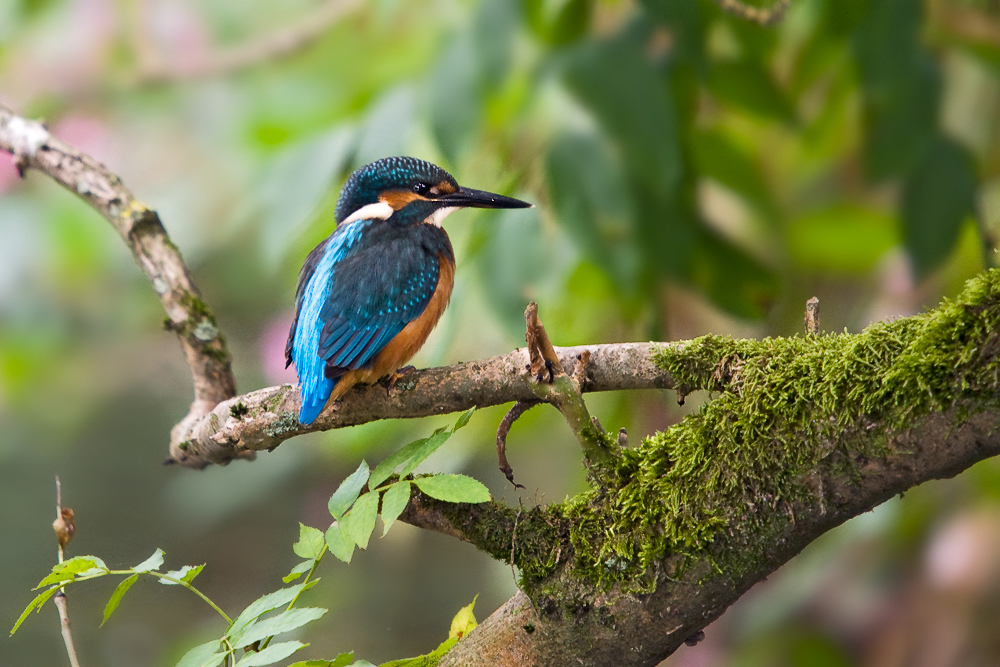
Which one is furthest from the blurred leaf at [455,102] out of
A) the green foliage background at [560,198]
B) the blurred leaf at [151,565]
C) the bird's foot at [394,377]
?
the blurred leaf at [151,565]

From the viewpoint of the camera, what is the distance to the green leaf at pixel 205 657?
2.73 feet

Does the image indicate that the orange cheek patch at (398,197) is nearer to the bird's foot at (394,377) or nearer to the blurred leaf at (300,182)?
the blurred leaf at (300,182)

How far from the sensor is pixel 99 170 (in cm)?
135

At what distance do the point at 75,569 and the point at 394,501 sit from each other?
323 millimetres

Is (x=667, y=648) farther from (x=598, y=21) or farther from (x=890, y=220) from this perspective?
(x=890, y=220)

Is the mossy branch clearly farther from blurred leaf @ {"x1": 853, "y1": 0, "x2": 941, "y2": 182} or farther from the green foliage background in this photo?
blurred leaf @ {"x1": 853, "y1": 0, "x2": 941, "y2": 182}

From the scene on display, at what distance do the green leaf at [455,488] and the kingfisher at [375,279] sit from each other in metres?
0.24

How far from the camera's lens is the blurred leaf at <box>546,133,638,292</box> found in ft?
4.50

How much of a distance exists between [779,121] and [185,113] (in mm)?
2235

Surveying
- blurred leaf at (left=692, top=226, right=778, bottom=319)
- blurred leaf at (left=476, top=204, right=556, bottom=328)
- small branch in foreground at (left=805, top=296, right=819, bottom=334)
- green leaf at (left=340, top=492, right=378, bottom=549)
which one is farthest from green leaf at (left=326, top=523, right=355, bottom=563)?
blurred leaf at (left=692, top=226, right=778, bottom=319)

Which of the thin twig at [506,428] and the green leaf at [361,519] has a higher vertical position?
the thin twig at [506,428]

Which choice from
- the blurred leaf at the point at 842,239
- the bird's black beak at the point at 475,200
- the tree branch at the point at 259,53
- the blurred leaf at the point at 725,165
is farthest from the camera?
the tree branch at the point at 259,53

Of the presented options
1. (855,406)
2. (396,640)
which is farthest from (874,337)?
(396,640)

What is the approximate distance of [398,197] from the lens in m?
1.33
